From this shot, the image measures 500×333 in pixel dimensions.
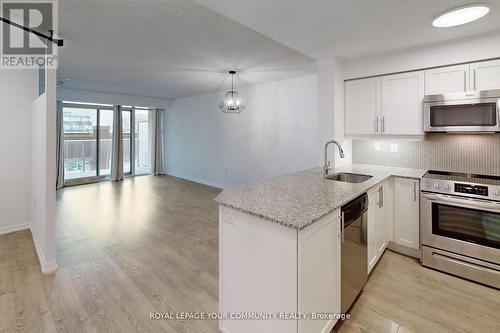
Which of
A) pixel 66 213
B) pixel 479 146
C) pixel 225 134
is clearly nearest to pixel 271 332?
pixel 479 146

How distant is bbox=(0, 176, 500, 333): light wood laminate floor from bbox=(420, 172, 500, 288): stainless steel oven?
147 millimetres

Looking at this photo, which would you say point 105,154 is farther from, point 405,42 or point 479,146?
point 479,146

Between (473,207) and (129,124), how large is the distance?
8637mm

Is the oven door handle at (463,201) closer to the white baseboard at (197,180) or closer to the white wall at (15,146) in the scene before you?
the white baseboard at (197,180)

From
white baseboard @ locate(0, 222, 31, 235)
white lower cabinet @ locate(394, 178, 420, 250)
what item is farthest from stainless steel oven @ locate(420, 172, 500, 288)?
white baseboard @ locate(0, 222, 31, 235)

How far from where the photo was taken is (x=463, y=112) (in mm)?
2561

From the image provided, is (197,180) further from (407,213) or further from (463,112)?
(463,112)

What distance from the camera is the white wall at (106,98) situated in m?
6.34

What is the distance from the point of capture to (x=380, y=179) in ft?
8.47

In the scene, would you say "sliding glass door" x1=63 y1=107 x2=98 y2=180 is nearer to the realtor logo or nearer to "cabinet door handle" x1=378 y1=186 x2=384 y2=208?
the realtor logo

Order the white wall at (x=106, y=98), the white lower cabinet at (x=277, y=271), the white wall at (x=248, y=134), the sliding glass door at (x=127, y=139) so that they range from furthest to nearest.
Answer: the sliding glass door at (x=127, y=139) < the white wall at (x=106, y=98) < the white wall at (x=248, y=134) < the white lower cabinet at (x=277, y=271)

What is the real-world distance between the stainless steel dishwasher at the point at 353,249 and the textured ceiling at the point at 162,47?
7.25ft

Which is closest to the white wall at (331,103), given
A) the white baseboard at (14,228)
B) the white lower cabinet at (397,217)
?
the white lower cabinet at (397,217)

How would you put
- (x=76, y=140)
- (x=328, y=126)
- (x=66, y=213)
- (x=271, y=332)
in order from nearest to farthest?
(x=271, y=332)
(x=328, y=126)
(x=66, y=213)
(x=76, y=140)
